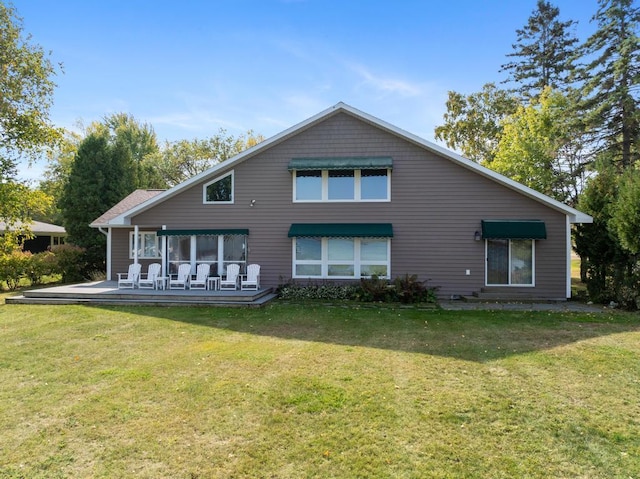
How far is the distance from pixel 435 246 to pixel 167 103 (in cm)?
1650

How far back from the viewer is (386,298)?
12.9 meters

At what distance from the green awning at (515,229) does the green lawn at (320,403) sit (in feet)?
15.7

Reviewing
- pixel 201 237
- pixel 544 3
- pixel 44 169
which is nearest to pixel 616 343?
pixel 201 237

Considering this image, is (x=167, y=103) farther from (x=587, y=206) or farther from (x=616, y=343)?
(x=616, y=343)

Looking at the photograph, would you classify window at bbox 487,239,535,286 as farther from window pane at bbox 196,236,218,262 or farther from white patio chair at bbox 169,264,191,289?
white patio chair at bbox 169,264,191,289

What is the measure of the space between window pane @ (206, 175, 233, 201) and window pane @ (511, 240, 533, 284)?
1081 centimetres

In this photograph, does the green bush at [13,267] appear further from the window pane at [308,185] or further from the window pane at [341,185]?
the window pane at [341,185]

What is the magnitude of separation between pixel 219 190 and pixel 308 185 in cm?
353

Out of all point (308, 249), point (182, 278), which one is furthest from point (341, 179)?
Answer: point (182, 278)

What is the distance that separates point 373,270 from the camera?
550 inches

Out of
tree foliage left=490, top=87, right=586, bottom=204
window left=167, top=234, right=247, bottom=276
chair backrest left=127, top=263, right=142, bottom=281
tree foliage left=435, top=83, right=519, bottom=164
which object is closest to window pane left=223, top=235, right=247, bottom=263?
window left=167, top=234, right=247, bottom=276

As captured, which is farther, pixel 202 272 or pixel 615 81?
pixel 615 81

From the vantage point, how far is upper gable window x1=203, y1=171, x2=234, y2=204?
48.1 ft

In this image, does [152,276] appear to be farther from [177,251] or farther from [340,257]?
[340,257]
